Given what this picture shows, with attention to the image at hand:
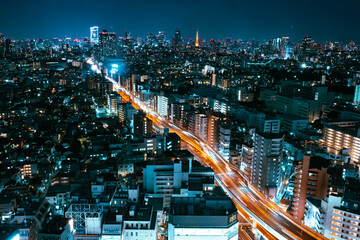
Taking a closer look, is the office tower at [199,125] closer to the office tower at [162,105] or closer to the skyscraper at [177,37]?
the office tower at [162,105]

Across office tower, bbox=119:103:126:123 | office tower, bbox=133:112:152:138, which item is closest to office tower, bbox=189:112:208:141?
office tower, bbox=133:112:152:138

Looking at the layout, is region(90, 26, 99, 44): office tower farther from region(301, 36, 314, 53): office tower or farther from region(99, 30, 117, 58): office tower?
region(301, 36, 314, 53): office tower

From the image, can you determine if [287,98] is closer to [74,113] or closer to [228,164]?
[228,164]

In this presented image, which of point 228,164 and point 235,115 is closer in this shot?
point 228,164

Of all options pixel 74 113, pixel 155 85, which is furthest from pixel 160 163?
pixel 155 85

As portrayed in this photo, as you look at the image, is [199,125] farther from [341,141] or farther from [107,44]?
[107,44]

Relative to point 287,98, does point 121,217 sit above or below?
below

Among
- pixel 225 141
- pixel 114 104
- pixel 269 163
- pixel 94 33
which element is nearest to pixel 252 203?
pixel 269 163
